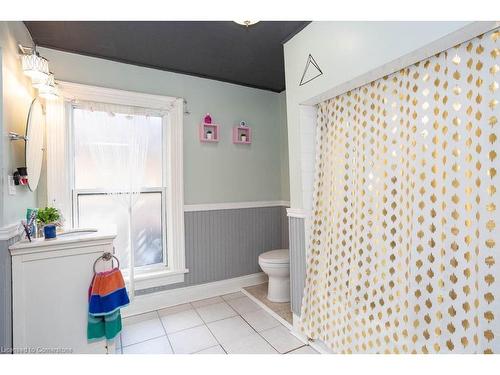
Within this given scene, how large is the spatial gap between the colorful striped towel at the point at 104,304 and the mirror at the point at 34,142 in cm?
90

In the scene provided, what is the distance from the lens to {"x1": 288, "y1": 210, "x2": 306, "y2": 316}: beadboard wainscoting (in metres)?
2.11

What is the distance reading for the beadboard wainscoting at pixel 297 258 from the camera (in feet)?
6.93

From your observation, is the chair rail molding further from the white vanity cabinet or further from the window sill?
the white vanity cabinet

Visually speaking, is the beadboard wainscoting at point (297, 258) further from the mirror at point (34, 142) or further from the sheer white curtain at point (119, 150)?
the mirror at point (34, 142)

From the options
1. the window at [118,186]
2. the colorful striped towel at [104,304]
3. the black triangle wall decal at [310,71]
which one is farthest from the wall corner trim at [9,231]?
the black triangle wall decal at [310,71]

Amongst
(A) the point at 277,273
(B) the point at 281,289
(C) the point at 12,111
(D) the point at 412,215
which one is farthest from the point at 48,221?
(D) the point at 412,215

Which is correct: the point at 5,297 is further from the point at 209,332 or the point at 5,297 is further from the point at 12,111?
the point at 209,332

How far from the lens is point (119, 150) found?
247cm

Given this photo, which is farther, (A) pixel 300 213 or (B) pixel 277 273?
(B) pixel 277 273

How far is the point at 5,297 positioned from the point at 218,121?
228cm

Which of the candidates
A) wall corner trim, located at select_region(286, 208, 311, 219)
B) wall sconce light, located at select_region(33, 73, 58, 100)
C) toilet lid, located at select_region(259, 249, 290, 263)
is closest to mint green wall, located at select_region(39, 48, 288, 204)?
wall sconce light, located at select_region(33, 73, 58, 100)

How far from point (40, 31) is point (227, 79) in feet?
5.50
